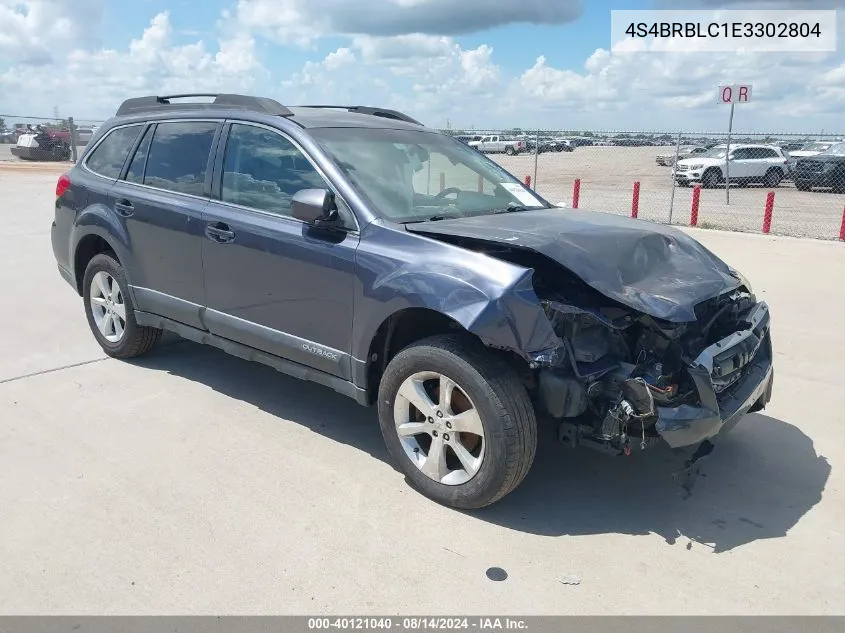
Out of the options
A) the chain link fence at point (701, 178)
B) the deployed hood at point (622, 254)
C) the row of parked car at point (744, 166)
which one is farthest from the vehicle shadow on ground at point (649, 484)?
the row of parked car at point (744, 166)

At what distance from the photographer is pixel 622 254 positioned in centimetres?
367

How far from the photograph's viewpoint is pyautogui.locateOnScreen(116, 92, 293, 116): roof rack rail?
449cm

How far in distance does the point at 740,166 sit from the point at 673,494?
76.0 ft

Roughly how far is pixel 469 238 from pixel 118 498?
213cm

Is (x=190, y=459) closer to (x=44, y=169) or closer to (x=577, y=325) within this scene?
(x=577, y=325)

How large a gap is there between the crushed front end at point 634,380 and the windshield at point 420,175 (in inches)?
41.8

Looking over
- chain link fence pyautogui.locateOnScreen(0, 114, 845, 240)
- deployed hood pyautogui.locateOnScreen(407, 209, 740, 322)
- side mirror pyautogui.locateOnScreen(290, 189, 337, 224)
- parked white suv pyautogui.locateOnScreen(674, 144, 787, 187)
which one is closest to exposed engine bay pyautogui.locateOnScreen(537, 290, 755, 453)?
deployed hood pyautogui.locateOnScreen(407, 209, 740, 322)

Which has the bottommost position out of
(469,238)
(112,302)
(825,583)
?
(825,583)

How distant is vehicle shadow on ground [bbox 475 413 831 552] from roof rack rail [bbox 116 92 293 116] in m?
2.65

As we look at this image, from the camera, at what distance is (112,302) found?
5348 mm

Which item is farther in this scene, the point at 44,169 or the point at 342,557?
the point at 44,169

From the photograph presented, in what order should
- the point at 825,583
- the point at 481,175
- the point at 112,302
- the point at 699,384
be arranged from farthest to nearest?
the point at 112,302, the point at 481,175, the point at 699,384, the point at 825,583

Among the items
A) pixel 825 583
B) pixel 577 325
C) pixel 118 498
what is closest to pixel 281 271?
pixel 118 498

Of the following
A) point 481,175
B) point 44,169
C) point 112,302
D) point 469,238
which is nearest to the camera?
point 469,238
